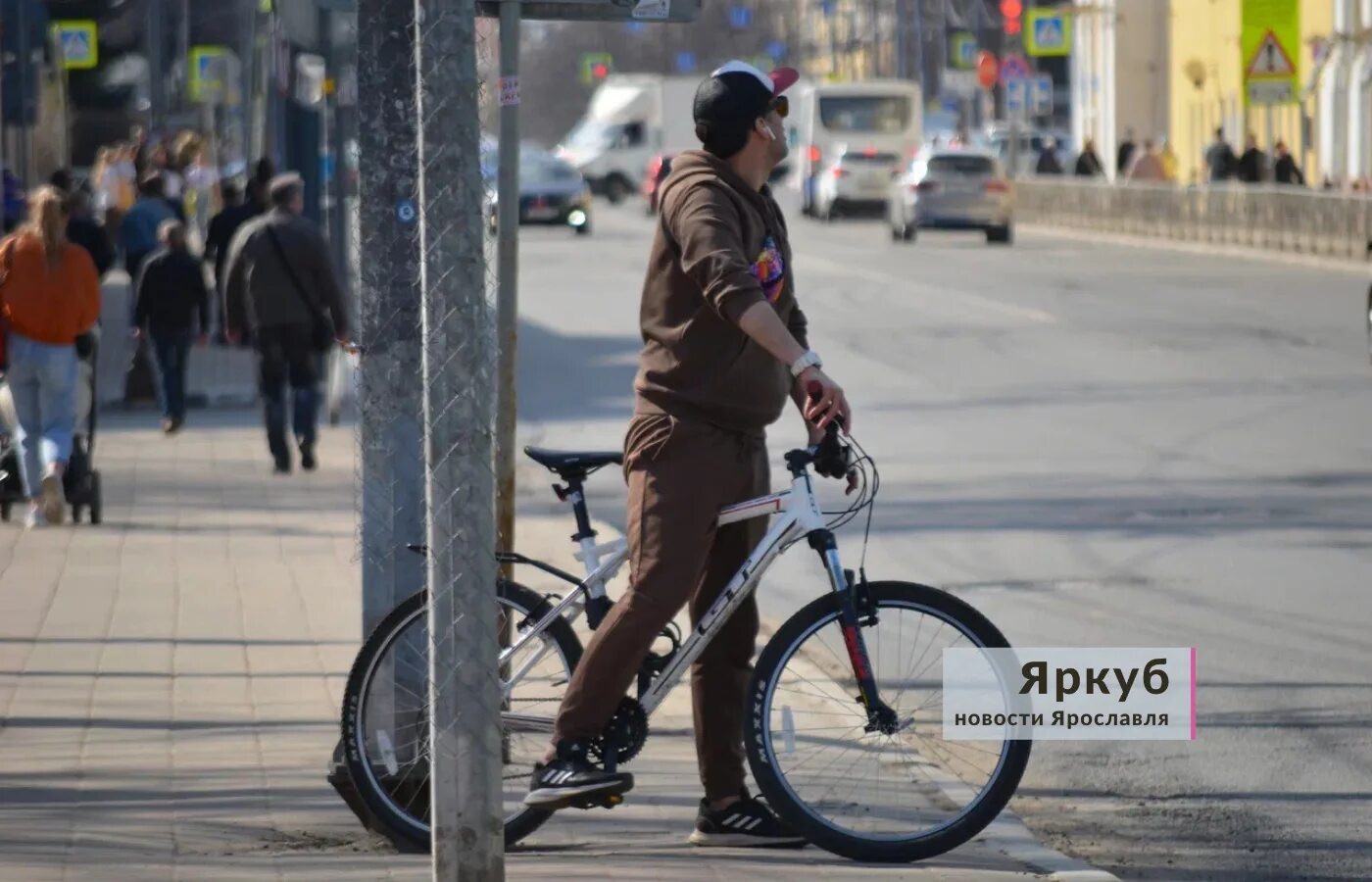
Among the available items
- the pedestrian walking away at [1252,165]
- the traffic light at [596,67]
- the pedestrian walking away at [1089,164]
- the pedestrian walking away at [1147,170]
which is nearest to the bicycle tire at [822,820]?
the pedestrian walking away at [1252,165]

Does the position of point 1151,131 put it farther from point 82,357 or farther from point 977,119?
point 82,357

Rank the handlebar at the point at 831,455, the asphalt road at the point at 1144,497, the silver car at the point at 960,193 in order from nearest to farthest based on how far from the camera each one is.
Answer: the handlebar at the point at 831,455 → the asphalt road at the point at 1144,497 → the silver car at the point at 960,193

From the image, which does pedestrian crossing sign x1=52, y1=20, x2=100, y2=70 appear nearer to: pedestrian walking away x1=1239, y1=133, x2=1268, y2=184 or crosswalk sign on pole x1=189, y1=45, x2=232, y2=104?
crosswalk sign on pole x1=189, y1=45, x2=232, y2=104

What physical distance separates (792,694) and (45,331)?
Answer: 7.69 meters

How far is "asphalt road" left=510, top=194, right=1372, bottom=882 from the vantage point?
23.5 feet

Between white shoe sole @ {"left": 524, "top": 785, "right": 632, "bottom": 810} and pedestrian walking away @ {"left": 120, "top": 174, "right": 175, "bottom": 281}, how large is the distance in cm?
1644

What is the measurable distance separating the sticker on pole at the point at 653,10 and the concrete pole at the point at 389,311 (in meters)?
1.13

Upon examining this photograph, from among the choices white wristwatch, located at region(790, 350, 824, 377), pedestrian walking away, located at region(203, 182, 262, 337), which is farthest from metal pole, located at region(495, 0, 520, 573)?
pedestrian walking away, located at region(203, 182, 262, 337)

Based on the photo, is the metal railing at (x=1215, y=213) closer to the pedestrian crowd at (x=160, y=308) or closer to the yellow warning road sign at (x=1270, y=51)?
the yellow warning road sign at (x=1270, y=51)

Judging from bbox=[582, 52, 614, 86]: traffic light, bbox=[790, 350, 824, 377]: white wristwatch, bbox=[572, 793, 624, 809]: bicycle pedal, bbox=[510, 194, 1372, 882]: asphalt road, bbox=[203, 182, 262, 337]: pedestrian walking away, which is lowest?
bbox=[510, 194, 1372, 882]: asphalt road

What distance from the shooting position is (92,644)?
375 inches

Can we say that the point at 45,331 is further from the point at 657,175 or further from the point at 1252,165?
the point at 1252,165

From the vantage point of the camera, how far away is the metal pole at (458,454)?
4.71m

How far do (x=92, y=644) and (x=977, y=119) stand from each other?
9891cm
